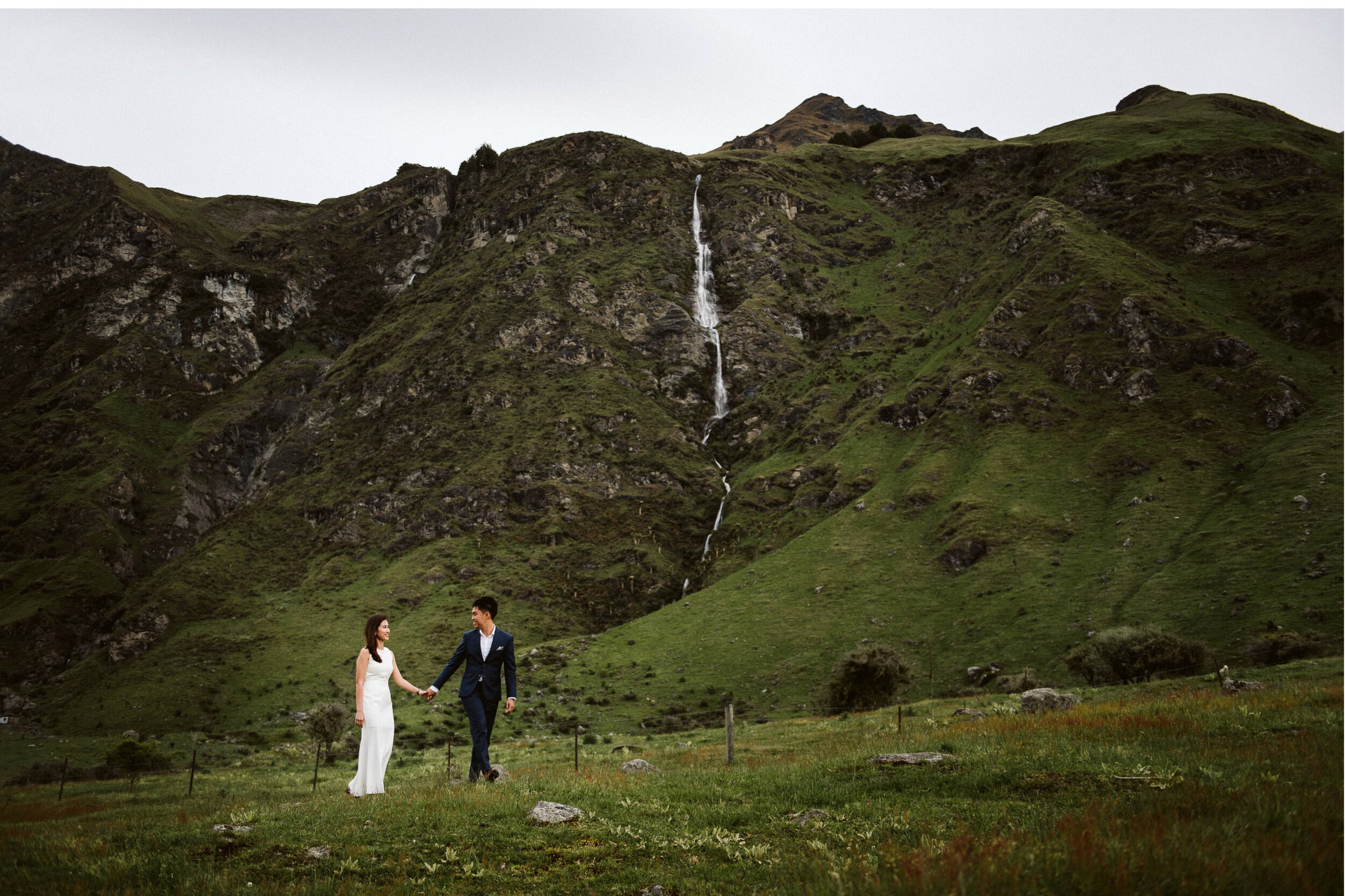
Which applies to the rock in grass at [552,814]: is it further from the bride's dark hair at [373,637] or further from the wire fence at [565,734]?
the wire fence at [565,734]

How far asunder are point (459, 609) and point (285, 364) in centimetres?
11837

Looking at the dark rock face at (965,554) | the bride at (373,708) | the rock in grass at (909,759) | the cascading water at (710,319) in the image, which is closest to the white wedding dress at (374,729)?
the bride at (373,708)

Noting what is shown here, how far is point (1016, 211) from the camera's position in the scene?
158 m

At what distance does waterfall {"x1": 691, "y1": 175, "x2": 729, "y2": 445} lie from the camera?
151m

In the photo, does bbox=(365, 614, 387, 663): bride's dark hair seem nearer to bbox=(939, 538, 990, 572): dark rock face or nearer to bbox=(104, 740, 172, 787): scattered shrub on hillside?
bbox=(104, 740, 172, 787): scattered shrub on hillside

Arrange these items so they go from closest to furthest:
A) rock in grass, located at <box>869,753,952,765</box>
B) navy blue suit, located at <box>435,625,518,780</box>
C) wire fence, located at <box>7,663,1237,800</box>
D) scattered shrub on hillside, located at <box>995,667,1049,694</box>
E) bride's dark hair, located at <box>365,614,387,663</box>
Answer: rock in grass, located at <box>869,753,952,765</box> → bride's dark hair, located at <box>365,614,387,663</box> → navy blue suit, located at <box>435,625,518,780</box> → wire fence, located at <box>7,663,1237,800</box> → scattered shrub on hillside, located at <box>995,667,1049,694</box>

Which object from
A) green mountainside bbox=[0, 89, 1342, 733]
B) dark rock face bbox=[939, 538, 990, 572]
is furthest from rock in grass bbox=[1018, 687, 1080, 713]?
dark rock face bbox=[939, 538, 990, 572]

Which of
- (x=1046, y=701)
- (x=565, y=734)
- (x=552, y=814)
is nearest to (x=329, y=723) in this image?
(x=565, y=734)

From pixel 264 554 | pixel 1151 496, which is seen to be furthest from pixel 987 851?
pixel 264 554

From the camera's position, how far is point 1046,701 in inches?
1088

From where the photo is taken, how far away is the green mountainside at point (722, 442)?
77.1 m

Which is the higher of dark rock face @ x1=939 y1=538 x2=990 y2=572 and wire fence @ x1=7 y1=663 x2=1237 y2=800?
dark rock face @ x1=939 y1=538 x2=990 y2=572

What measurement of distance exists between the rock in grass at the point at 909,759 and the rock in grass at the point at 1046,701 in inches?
604

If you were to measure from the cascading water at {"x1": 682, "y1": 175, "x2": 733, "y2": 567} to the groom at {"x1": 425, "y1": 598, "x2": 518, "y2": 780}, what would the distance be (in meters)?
106
